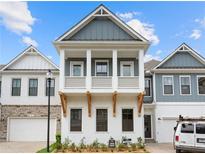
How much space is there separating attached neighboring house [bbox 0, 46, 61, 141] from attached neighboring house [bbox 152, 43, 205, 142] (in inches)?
337

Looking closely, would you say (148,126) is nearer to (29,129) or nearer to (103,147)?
(103,147)

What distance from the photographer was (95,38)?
18.6 meters

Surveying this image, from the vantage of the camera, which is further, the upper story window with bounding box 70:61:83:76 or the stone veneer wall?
the stone veneer wall

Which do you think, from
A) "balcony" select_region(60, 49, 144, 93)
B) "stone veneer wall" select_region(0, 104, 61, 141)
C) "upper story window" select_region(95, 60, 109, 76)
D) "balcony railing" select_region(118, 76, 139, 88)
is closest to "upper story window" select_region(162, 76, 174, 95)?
"balcony" select_region(60, 49, 144, 93)

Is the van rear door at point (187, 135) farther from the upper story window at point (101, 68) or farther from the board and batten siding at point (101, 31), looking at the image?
the board and batten siding at point (101, 31)

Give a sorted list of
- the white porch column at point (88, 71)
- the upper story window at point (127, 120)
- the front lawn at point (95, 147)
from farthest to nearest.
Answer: the upper story window at point (127, 120), the white porch column at point (88, 71), the front lawn at point (95, 147)

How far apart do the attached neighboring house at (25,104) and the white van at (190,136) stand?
37.0ft

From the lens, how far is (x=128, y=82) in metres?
18.0

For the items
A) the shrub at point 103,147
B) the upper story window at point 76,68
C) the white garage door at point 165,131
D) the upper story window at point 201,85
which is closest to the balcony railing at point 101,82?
the upper story window at point 76,68

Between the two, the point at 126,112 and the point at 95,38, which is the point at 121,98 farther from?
the point at 95,38

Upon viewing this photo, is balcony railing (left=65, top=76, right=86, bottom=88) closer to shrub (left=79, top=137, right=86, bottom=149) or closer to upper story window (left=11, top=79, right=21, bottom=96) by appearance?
shrub (left=79, top=137, right=86, bottom=149)

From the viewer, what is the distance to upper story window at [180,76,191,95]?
22.7 m

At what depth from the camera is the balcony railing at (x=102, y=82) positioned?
17.9 m

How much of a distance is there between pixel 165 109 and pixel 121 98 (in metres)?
5.56
